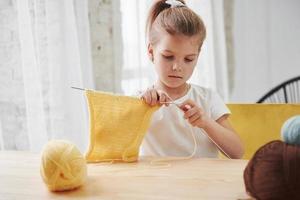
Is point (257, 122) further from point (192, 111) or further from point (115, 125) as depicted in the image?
point (115, 125)

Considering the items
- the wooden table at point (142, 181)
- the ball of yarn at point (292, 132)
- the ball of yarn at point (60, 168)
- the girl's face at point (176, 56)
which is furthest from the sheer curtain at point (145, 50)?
the ball of yarn at point (292, 132)

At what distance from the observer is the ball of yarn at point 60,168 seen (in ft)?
2.08

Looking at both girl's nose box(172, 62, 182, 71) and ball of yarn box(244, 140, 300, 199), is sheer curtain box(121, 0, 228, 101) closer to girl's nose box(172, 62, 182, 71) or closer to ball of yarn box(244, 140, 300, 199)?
girl's nose box(172, 62, 182, 71)

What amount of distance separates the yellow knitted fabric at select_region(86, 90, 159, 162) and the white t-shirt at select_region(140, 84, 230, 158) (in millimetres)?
216

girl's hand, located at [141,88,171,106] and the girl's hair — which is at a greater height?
the girl's hair

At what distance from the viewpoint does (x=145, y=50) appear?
1898mm

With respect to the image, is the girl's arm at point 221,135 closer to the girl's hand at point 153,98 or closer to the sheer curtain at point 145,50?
the girl's hand at point 153,98

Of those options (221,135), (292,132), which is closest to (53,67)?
(221,135)

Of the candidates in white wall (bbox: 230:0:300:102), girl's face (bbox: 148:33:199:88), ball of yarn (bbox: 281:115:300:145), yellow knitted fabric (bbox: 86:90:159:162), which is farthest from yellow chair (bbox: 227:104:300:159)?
white wall (bbox: 230:0:300:102)

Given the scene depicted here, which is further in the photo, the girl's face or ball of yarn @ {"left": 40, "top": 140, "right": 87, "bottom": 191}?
the girl's face

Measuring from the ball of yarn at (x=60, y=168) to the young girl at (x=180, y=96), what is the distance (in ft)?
0.99

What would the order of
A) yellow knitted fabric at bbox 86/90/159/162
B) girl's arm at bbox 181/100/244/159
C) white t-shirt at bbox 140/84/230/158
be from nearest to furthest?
yellow knitted fabric at bbox 86/90/159/162, girl's arm at bbox 181/100/244/159, white t-shirt at bbox 140/84/230/158

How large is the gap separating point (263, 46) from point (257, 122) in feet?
5.06

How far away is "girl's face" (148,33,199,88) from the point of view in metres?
0.95
